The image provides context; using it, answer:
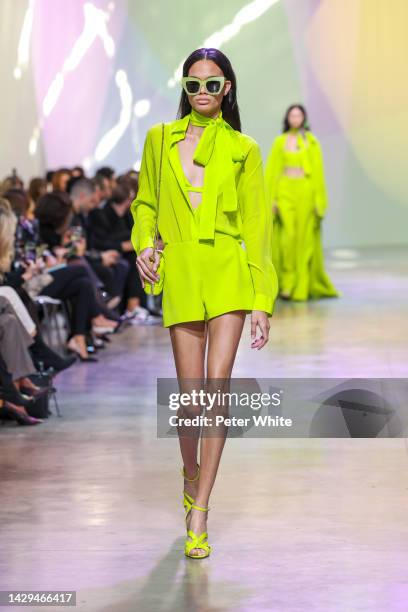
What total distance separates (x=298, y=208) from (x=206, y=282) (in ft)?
23.0

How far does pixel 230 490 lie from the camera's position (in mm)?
4188

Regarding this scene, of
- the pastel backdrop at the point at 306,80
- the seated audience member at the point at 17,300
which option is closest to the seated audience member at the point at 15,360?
the seated audience member at the point at 17,300

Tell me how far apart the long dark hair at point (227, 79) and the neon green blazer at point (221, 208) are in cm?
5

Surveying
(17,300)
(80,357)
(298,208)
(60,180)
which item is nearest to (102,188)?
(60,180)

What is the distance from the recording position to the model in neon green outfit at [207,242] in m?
3.40

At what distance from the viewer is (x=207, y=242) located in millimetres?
3395

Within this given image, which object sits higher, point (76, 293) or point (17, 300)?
point (17, 300)

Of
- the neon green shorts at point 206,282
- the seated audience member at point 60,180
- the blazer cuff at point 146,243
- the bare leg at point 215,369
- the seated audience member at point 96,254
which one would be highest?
the blazer cuff at point 146,243

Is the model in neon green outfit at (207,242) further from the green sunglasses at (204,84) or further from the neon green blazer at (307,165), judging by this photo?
the neon green blazer at (307,165)

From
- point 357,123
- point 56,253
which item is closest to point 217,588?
point 56,253

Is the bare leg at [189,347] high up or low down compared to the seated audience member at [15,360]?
up

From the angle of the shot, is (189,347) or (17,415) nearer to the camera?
(189,347)

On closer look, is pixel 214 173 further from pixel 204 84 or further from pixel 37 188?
pixel 37 188

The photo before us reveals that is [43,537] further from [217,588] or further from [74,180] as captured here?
[74,180]
